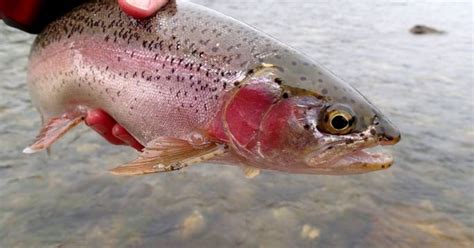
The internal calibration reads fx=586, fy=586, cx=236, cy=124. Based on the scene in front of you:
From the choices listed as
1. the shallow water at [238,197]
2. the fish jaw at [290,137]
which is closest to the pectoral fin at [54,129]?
the fish jaw at [290,137]

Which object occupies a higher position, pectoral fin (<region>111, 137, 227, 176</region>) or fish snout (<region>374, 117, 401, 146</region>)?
fish snout (<region>374, 117, 401, 146</region>)

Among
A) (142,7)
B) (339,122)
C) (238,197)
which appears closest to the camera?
(339,122)

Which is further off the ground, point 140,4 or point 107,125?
point 140,4

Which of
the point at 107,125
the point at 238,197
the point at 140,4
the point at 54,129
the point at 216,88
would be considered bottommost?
the point at 238,197

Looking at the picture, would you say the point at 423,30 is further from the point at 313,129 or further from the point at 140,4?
the point at 313,129

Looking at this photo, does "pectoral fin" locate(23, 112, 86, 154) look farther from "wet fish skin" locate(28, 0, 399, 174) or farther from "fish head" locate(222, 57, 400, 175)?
"fish head" locate(222, 57, 400, 175)

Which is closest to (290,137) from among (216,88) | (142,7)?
(216,88)

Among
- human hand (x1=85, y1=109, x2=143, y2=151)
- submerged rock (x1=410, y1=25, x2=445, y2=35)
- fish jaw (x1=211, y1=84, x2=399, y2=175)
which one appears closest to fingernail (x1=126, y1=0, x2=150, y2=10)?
human hand (x1=85, y1=109, x2=143, y2=151)

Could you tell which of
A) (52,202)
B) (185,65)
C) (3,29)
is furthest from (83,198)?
(3,29)
